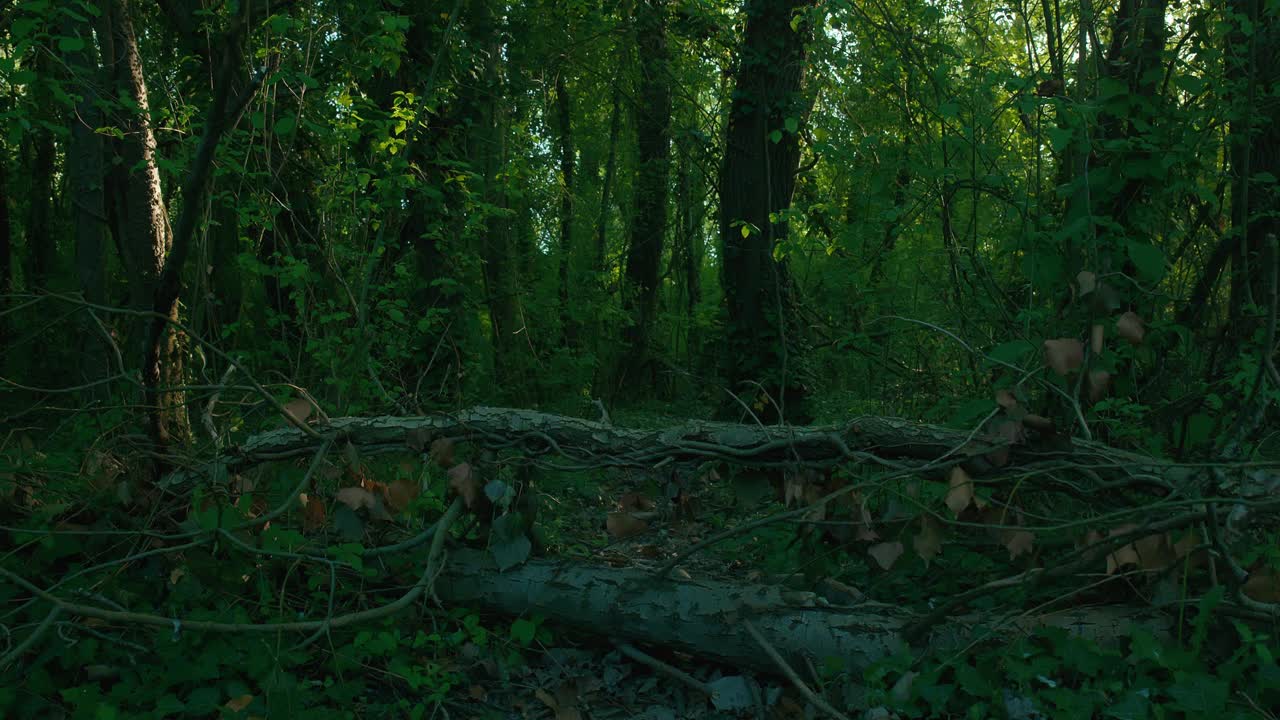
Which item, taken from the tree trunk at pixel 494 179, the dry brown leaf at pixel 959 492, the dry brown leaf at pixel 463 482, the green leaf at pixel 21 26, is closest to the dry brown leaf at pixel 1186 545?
the dry brown leaf at pixel 959 492

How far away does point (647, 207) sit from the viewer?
1334cm

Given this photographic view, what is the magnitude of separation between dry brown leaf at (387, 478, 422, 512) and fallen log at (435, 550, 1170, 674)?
12.3 inches

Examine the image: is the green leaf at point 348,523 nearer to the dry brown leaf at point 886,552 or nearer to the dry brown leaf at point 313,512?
the dry brown leaf at point 313,512

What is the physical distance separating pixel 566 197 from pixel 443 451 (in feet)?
33.2

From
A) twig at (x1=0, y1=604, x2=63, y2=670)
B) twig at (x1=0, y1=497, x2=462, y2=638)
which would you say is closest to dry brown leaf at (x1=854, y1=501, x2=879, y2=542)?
twig at (x1=0, y1=497, x2=462, y2=638)

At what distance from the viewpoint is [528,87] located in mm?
9750

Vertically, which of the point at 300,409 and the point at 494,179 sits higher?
the point at 494,179

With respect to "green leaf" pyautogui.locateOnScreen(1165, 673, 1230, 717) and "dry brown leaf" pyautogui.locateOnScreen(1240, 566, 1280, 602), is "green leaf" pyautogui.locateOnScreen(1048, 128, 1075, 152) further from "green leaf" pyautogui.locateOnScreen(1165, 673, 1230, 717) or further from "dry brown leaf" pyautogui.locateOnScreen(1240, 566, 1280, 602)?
"green leaf" pyautogui.locateOnScreen(1165, 673, 1230, 717)

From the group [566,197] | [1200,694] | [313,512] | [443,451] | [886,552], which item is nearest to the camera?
[1200,694]

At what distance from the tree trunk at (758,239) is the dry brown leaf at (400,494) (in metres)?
4.43

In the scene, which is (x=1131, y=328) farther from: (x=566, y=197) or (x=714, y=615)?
(x=566, y=197)

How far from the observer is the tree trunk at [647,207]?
10.4m

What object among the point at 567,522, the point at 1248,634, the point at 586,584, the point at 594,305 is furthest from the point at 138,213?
the point at 1248,634

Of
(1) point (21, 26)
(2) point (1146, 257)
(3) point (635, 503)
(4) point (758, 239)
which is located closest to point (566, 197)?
(4) point (758, 239)
